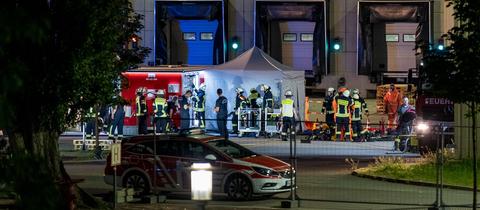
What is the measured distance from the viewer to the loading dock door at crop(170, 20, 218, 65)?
41.1m

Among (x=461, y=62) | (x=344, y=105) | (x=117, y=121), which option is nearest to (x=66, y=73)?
(x=461, y=62)

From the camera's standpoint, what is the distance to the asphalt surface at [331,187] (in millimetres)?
14023

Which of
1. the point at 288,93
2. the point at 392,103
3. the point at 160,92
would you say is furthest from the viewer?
the point at 392,103

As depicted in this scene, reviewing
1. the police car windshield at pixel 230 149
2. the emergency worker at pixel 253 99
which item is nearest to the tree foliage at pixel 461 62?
the police car windshield at pixel 230 149

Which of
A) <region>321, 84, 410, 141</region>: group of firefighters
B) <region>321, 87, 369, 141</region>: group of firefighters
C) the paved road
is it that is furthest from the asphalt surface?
<region>321, 87, 369, 141</region>: group of firefighters

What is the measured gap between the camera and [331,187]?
1630 centimetres

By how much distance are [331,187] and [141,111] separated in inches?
526

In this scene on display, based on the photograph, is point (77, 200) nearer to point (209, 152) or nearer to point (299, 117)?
point (209, 152)

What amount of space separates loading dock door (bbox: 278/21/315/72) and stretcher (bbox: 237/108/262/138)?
1225 cm

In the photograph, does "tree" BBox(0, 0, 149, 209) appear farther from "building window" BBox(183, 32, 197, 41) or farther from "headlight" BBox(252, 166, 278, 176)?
"building window" BBox(183, 32, 197, 41)

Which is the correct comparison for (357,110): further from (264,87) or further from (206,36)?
(206,36)

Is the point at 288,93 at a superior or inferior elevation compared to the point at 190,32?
inferior

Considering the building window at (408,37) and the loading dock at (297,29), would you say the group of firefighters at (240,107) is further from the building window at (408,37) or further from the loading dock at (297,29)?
the building window at (408,37)

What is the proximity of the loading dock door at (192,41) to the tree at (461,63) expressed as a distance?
3173cm
